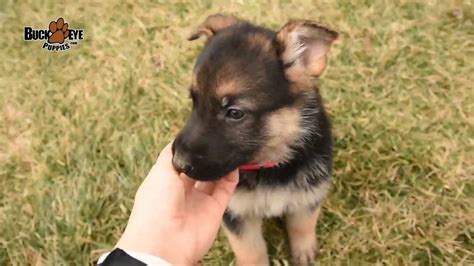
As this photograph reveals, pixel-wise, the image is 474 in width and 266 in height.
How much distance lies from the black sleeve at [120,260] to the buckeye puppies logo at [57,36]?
2.86 meters

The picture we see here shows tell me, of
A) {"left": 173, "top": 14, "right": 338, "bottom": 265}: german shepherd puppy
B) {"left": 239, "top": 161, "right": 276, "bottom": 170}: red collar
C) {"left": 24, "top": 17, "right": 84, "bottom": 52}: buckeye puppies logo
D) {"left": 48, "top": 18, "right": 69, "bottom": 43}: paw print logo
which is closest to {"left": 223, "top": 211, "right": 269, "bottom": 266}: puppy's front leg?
{"left": 173, "top": 14, "right": 338, "bottom": 265}: german shepherd puppy

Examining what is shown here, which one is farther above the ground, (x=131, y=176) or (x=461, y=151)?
(x=461, y=151)

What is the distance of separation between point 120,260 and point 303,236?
1.24m

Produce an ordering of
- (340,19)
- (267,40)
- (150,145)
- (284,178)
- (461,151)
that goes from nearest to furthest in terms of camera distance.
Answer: (267,40), (284,178), (461,151), (150,145), (340,19)

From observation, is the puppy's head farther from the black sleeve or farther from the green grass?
the green grass

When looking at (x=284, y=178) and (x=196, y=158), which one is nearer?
(x=196, y=158)

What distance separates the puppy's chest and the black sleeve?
653mm

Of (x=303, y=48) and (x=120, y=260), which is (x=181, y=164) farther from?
(x=303, y=48)

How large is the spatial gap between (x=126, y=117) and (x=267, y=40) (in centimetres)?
177

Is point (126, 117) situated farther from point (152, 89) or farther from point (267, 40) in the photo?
point (267, 40)

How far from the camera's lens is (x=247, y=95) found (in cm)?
229

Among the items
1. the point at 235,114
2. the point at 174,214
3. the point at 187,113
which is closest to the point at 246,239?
the point at 174,214

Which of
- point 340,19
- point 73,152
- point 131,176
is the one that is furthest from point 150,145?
point 340,19

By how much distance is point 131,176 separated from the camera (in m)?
3.53
